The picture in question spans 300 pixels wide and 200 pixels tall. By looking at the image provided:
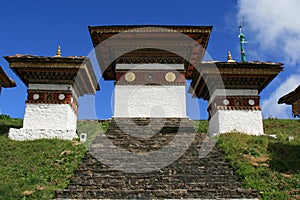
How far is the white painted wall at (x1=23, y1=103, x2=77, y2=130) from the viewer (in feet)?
54.1

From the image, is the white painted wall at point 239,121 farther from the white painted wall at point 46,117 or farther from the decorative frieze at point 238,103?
the white painted wall at point 46,117

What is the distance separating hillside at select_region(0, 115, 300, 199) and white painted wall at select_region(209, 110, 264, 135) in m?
1.15

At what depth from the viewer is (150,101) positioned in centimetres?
1816

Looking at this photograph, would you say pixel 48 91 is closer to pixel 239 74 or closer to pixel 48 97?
pixel 48 97

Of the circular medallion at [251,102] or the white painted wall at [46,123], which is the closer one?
the white painted wall at [46,123]

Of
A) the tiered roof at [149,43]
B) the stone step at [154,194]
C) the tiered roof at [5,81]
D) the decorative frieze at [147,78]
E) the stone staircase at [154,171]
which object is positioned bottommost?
the stone step at [154,194]

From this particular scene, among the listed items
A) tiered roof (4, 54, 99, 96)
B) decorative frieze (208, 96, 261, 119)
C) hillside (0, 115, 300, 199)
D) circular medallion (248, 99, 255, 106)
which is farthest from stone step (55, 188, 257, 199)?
circular medallion (248, 99, 255, 106)

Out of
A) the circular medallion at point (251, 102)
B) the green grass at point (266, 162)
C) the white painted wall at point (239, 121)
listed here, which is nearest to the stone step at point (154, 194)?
the green grass at point (266, 162)

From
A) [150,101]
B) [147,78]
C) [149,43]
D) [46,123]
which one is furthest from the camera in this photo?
[147,78]

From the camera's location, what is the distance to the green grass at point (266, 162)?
10156mm

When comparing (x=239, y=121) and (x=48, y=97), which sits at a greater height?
(x=48, y=97)

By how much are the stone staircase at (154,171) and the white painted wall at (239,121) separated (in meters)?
2.36

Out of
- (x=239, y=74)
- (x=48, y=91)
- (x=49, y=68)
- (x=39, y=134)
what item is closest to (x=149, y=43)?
(x=239, y=74)

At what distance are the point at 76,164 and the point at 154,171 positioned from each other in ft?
8.10
